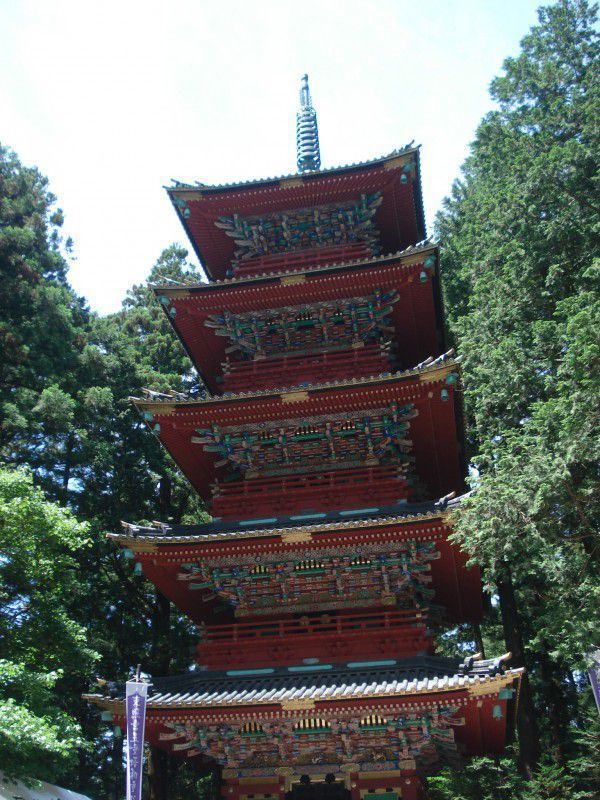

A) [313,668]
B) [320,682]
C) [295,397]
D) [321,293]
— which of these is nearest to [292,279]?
[321,293]

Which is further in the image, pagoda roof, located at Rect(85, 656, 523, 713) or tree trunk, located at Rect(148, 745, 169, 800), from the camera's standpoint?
tree trunk, located at Rect(148, 745, 169, 800)

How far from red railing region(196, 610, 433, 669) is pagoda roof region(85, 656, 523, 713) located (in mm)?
207

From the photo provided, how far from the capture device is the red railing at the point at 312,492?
1319 centimetres

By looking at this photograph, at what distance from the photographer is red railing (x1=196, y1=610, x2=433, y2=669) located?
11.6 m

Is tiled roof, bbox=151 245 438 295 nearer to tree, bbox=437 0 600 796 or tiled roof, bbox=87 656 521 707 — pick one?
tree, bbox=437 0 600 796

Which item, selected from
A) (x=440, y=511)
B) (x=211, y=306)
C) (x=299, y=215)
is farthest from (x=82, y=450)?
(x=440, y=511)

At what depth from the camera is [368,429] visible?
13586 mm

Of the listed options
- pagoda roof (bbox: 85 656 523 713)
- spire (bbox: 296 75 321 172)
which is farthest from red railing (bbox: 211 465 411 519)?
spire (bbox: 296 75 321 172)

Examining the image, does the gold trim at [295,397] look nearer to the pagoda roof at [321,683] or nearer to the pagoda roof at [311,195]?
the pagoda roof at [321,683]

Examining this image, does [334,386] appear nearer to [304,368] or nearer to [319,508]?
[304,368]

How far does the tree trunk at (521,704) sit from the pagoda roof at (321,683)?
5.93 m

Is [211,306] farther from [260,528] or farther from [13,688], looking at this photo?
[13,688]

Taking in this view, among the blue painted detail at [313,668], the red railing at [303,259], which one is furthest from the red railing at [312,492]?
the red railing at [303,259]

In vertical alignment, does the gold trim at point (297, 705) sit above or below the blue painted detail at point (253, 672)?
below
